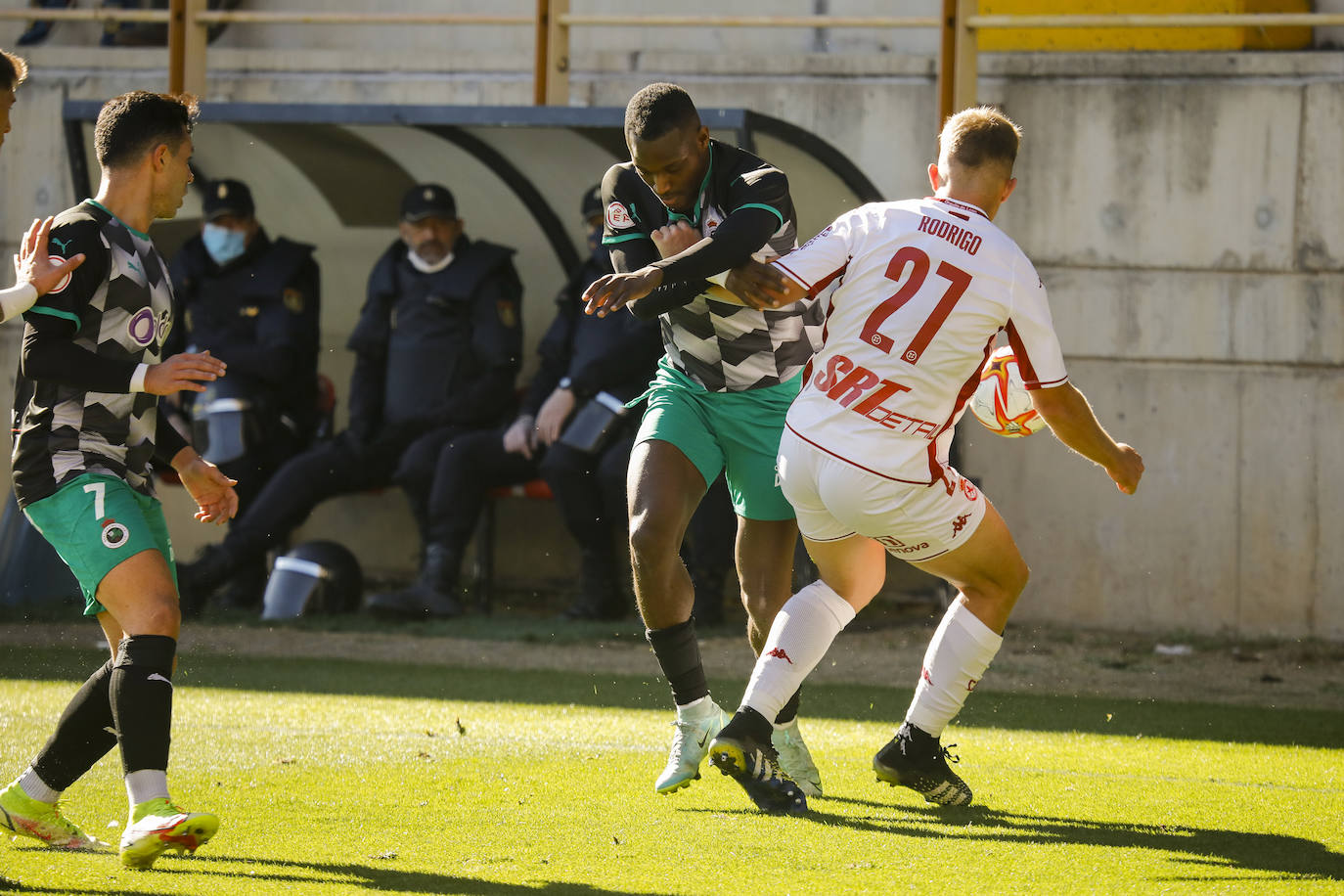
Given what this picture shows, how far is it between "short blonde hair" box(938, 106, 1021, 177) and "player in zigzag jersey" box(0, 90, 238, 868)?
2.05 meters

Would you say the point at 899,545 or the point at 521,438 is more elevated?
the point at 899,545

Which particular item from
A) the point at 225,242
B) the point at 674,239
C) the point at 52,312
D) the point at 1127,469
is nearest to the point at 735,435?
the point at 674,239

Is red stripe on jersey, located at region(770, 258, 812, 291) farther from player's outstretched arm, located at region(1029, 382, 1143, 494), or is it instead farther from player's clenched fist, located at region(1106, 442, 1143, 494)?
player's clenched fist, located at region(1106, 442, 1143, 494)

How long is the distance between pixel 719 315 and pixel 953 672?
1.29 metres

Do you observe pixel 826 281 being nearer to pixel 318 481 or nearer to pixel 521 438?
pixel 521 438

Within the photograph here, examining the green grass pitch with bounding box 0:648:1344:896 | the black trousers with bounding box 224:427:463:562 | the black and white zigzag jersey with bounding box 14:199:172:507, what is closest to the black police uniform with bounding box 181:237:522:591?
the black trousers with bounding box 224:427:463:562

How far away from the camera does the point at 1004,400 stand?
491cm

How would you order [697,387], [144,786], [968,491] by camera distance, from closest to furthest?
1. [144,786]
2. [968,491]
3. [697,387]

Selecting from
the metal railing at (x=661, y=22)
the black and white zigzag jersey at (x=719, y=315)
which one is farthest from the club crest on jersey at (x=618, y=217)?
the metal railing at (x=661, y=22)

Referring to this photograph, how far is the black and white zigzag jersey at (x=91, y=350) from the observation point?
4.00 meters

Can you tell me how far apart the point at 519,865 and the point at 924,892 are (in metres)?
0.96

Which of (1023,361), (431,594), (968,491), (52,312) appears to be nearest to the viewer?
(52,312)

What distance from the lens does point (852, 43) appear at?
34.0 ft

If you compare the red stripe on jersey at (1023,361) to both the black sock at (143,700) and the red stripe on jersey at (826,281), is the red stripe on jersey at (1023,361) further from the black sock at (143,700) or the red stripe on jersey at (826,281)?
the black sock at (143,700)
